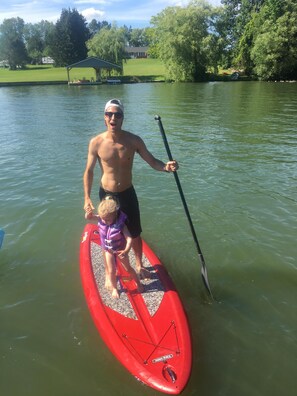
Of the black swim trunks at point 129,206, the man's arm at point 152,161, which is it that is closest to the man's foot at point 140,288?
the black swim trunks at point 129,206

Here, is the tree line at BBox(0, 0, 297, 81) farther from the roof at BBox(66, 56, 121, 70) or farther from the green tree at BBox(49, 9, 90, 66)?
the green tree at BBox(49, 9, 90, 66)

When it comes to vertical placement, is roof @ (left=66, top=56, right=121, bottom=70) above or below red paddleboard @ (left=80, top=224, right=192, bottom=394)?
above

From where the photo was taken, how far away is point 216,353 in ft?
14.8

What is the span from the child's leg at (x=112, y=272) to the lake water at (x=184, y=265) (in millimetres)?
563

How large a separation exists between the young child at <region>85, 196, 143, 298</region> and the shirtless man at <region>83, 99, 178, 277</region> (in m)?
0.19

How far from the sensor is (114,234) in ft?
15.8

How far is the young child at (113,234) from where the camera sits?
4.71 meters

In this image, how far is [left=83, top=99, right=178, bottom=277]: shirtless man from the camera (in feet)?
15.4

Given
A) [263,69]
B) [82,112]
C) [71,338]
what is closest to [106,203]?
[71,338]

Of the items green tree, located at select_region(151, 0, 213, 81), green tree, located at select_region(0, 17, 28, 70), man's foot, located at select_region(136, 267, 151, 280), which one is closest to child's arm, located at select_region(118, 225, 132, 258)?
man's foot, located at select_region(136, 267, 151, 280)

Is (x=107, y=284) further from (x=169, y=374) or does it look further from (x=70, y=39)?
(x=70, y=39)

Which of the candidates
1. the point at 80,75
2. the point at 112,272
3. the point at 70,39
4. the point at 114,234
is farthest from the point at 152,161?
the point at 70,39

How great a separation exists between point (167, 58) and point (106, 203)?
51.7 meters

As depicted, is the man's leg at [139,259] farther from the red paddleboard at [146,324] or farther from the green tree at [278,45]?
the green tree at [278,45]
